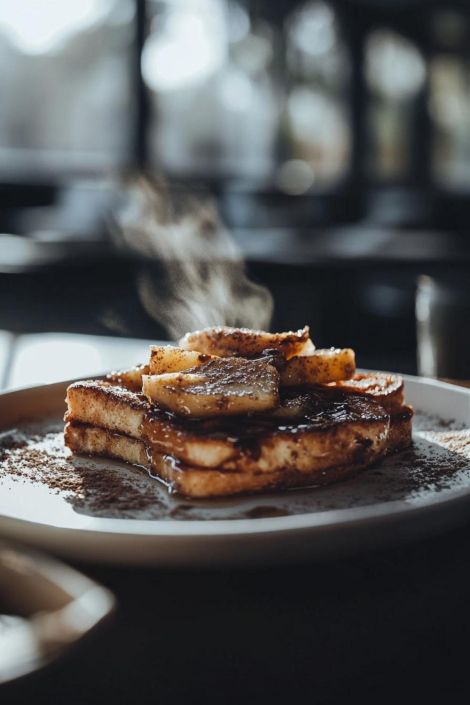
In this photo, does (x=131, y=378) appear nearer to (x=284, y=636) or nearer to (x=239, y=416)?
(x=239, y=416)

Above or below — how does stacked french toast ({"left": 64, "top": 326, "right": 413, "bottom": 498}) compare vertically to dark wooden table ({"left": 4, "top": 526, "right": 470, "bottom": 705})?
above

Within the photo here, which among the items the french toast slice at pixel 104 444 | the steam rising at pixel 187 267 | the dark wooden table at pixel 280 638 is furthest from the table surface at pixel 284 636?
the steam rising at pixel 187 267

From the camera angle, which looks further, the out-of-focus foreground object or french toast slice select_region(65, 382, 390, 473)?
french toast slice select_region(65, 382, 390, 473)

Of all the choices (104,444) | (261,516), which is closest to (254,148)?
(104,444)

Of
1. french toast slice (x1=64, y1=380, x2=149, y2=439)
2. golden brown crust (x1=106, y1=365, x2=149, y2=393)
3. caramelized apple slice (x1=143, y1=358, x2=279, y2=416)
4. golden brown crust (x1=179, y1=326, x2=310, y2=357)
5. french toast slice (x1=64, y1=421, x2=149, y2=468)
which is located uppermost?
golden brown crust (x1=179, y1=326, x2=310, y2=357)

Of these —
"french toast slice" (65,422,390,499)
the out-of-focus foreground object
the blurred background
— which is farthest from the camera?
the blurred background

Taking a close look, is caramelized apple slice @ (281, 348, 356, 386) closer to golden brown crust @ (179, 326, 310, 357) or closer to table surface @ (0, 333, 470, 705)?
golden brown crust @ (179, 326, 310, 357)

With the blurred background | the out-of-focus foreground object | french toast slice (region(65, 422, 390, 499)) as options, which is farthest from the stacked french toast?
the blurred background

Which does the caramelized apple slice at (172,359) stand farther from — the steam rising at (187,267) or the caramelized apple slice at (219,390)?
the steam rising at (187,267)

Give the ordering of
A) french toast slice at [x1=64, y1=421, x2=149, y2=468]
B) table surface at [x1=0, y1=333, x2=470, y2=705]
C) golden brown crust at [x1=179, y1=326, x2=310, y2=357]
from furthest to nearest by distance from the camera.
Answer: golden brown crust at [x1=179, y1=326, x2=310, y2=357] < french toast slice at [x1=64, y1=421, x2=149, y2=468] < table surface at [x1=0, y1=333, x2=470, y2=705]
